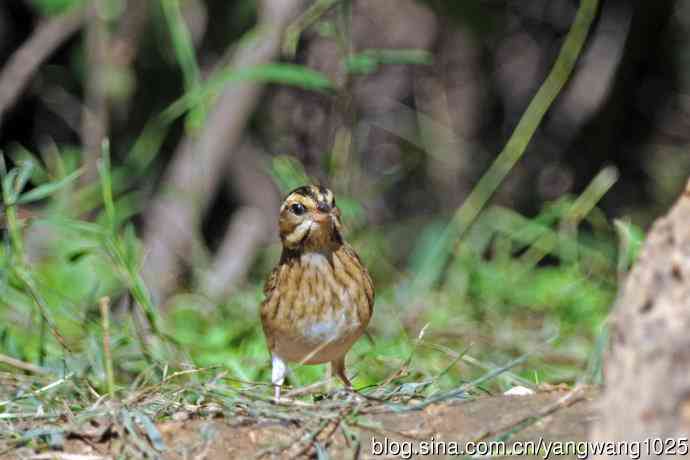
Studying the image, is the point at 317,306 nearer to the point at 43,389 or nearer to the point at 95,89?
the point at 43,389

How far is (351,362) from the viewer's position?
4965mm

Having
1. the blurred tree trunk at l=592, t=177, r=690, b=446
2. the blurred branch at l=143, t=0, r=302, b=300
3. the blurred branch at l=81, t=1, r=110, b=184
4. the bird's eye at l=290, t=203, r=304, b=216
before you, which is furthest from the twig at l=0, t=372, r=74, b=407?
the blurred branch at l=81, t=1, r=110, b=184

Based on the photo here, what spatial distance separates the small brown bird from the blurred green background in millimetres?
845

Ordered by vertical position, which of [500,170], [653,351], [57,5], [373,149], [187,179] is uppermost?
[373,149]

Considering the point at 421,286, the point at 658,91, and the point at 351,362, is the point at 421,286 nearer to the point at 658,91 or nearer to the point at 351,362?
the point at 351,362

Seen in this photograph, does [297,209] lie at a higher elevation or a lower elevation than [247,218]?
lower

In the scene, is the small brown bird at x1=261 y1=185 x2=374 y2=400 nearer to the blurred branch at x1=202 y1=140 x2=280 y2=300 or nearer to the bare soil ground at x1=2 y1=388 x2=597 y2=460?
the bare soil ground at x1=2 y1=388 x2=597 y2=460

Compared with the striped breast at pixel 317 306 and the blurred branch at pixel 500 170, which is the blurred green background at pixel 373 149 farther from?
the striped breast at pixel 317 306

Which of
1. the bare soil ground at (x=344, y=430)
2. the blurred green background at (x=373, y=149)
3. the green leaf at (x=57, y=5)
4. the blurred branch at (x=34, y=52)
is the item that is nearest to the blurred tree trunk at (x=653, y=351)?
the bare soil ground at (x=344, y=430)

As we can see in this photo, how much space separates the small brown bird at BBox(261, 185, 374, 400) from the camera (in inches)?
169

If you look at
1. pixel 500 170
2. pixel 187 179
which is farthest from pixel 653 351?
pixel 187 179

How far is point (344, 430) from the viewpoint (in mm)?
3045

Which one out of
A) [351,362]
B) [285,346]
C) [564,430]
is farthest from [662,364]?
[351,362]

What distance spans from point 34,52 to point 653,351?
617 cm
